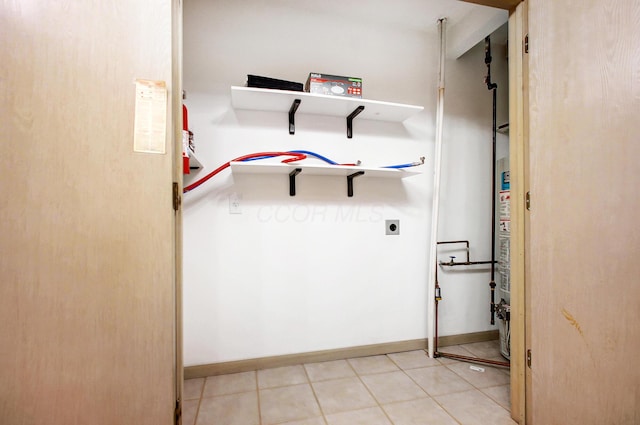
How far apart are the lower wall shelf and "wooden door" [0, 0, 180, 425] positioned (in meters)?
0.85

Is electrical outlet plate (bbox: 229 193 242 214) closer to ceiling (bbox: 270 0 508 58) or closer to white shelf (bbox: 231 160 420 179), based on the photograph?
white shelf (bbox: 231 160 420 179)

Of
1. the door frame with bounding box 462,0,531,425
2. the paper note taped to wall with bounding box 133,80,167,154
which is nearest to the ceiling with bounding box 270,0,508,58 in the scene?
the door frame with bounding box 462,0,531,425

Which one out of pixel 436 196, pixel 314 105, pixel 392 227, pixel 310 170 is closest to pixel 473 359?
pixel 392 227

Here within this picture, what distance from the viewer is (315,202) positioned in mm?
2143

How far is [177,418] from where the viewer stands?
1.06m

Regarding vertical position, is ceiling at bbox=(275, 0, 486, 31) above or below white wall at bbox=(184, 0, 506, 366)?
above

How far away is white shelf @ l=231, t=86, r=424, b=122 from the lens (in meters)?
1.78

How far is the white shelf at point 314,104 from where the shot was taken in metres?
1.78

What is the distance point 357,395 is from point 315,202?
1322 millimetres

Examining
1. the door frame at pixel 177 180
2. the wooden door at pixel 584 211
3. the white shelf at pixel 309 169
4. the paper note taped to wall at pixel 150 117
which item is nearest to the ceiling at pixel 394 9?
the wooden door at pixel 584 211

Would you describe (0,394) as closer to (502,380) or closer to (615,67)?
(615,67)

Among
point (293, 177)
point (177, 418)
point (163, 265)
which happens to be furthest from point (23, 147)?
point (293, 177)

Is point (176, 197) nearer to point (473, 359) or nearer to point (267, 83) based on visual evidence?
point (267, 83)

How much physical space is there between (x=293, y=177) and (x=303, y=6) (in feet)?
4.23
